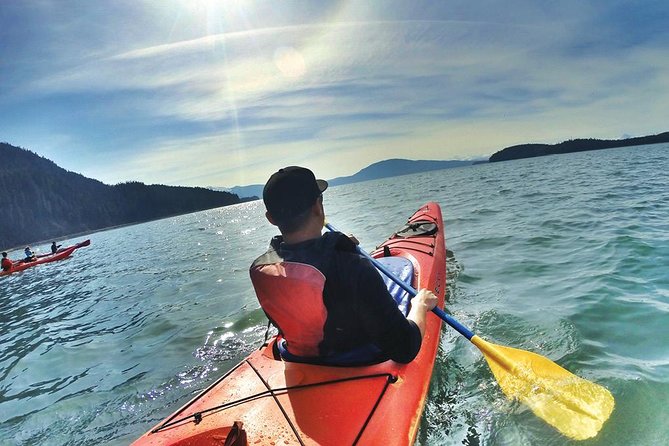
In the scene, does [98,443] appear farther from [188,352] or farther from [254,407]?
[254,407]

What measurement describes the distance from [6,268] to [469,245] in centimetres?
2447

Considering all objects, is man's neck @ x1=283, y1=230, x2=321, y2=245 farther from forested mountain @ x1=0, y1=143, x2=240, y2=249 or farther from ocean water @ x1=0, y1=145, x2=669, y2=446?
forested mountain @ x1=0, y1=143, x2=240, y2=249

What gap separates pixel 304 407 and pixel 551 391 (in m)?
2.28

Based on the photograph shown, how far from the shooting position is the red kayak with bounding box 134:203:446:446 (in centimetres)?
254

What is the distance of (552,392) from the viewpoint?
11.4ft

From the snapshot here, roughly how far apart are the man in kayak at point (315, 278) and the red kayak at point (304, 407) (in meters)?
0.45

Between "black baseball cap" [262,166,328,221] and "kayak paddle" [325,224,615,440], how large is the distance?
2.84 ft

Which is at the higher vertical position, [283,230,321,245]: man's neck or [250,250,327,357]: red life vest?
[283,230,321,245]: man's neck

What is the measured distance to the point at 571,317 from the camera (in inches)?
213

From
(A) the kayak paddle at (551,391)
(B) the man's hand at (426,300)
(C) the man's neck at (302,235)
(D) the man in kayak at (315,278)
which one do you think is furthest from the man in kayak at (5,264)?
(B) the man's hand at (426,300)

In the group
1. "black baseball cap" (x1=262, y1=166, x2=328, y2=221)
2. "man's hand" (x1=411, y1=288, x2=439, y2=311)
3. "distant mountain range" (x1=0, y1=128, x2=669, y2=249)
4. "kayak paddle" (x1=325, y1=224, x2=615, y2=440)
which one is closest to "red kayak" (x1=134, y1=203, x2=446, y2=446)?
"man's hand" (x1=411, y1=288, x2=439, y2=311)

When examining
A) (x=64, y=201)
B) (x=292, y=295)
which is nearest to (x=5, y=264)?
(x=292, y=295)

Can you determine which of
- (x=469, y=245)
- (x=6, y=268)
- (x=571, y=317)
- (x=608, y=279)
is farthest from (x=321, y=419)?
(x=6, y=268)

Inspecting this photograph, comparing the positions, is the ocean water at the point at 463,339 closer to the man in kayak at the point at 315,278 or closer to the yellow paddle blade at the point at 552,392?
the yellow paddle blade at the point at 552,392
